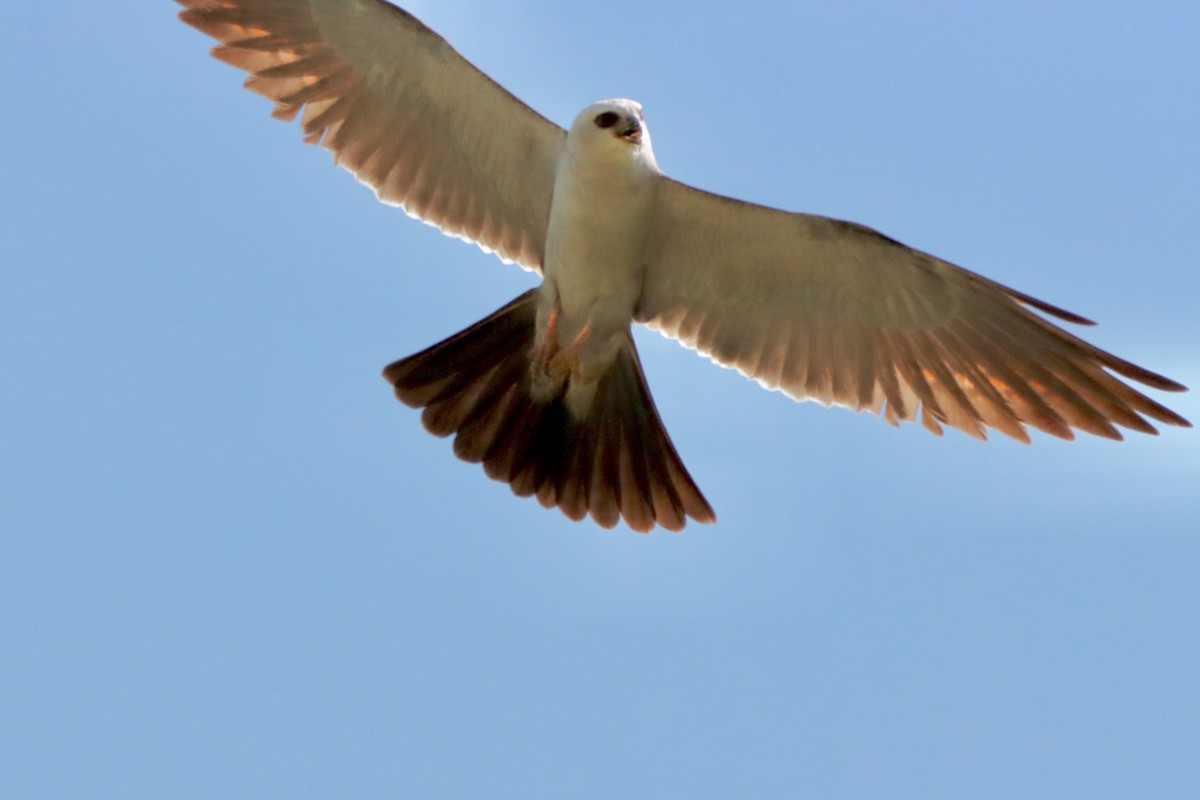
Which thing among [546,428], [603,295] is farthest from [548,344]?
[546,428]

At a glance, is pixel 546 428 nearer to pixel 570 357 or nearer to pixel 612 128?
pixel 570 357

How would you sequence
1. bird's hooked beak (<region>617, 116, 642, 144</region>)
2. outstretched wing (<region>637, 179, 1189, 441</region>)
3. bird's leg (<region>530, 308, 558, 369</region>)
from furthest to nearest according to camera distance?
1. bird's leg (<region>530, 308, 558, 369</region>)
2. outstretched wing (<region>637, 179, 1189, 441</region>)
3. bird's hooked beak (<region>617, 116, 642, 144</region>)

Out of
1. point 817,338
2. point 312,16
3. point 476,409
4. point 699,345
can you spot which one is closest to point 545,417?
point 476,409

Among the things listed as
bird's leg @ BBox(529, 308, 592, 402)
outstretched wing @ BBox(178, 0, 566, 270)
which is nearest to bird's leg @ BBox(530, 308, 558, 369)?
bird's leg @ BBox(529, 308, 592, 402)

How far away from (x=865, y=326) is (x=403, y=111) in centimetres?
243

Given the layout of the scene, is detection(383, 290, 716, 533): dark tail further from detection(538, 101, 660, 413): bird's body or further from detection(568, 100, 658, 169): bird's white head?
detection(568, 100, 658, 169): bird's white head

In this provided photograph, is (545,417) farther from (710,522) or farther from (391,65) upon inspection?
(391,65)

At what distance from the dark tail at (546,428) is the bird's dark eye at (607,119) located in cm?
108

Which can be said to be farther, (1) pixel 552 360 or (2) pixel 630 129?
(1) pixel 552 360

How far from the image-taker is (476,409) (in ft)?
24.9

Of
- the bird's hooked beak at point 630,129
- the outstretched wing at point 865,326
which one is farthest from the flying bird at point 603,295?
the bird's hooked beak at point 630,129

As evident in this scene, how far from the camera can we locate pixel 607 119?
271 inches

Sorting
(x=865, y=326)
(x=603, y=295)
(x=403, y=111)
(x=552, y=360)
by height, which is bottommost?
(x=552, y=360)

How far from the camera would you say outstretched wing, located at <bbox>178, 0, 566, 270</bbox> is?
24.2ft
